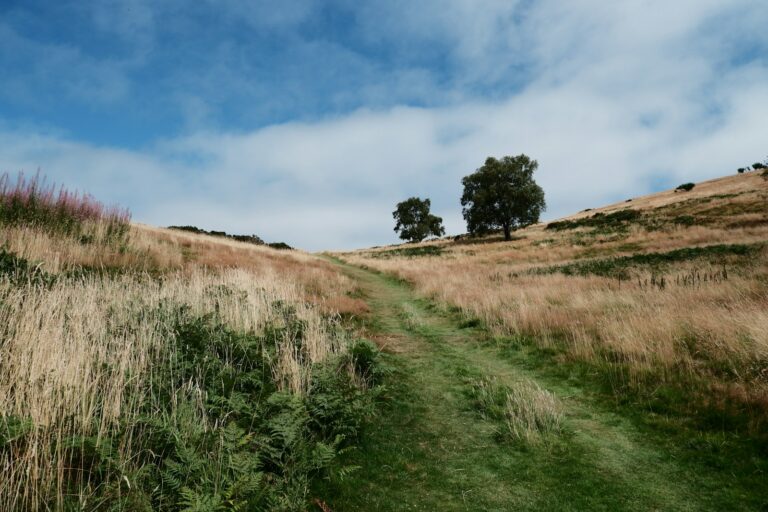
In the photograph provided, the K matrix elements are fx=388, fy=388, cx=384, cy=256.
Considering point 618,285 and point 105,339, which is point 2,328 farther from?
point 618,285

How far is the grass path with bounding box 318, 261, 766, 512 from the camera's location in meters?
3.88

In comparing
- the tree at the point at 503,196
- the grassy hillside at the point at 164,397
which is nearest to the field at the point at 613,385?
the grassy hillside at the point at 164,397

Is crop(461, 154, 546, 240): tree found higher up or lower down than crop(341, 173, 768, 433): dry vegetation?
higher up

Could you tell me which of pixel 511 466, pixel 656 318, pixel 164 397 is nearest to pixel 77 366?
pixel 164 397

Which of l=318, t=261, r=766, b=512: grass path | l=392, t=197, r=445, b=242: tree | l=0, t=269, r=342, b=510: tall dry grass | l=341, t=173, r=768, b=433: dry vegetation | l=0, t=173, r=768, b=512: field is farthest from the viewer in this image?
l=392, t=197, r=445, b=242: tree

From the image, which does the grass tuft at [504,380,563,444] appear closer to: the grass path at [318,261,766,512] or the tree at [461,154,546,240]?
the grass path at [318,261,766,512]

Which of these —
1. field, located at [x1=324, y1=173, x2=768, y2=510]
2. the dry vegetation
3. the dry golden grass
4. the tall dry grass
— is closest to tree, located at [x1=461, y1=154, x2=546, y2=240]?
the dry vegetation

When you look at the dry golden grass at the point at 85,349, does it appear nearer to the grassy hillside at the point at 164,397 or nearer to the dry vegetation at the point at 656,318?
the grassy hillside at the point at 164,397

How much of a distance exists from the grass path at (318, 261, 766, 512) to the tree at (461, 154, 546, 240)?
4218 cm

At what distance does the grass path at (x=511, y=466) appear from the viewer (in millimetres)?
3883

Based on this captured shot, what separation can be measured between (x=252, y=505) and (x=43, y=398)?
2136 mm

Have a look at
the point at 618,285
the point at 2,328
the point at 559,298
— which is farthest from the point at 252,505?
the point at 618,285

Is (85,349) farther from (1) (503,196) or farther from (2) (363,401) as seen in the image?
(1) (503,196)

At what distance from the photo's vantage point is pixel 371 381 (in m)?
6.84
